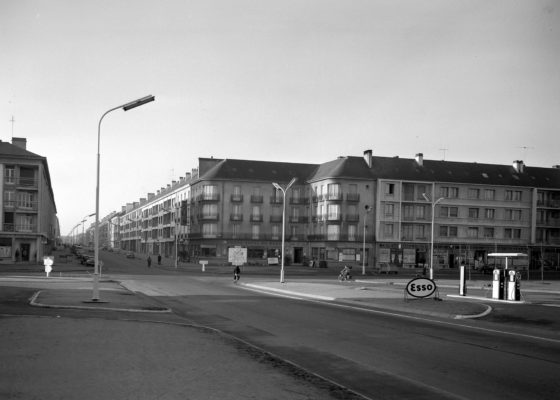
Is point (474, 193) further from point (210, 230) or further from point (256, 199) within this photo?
point (210, 230)

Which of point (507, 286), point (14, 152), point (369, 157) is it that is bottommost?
point (507, 286)

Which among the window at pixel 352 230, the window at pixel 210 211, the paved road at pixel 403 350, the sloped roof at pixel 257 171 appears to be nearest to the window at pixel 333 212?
the window at pixel 352 230

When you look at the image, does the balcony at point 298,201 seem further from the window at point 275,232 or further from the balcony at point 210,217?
the balcony at point 210,217

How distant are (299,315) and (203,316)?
10.6 ft

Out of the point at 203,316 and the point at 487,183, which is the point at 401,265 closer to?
the point at 487,183

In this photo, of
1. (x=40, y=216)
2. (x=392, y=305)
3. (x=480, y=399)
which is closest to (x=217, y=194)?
(x=40, y=216)

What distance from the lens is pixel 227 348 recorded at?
11469 millimetres

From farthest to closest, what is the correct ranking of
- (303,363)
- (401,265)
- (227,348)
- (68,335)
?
(401,265) → (68,335) → (227,348) → (303,363)

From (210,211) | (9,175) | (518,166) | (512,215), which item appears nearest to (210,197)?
(210,211)

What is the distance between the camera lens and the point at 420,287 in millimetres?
24219

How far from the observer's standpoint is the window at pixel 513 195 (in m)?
84.2

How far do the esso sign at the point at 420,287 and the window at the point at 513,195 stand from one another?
216 ft

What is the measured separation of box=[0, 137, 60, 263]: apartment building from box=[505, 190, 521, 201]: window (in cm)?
6377

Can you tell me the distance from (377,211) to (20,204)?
4607 centimetres
